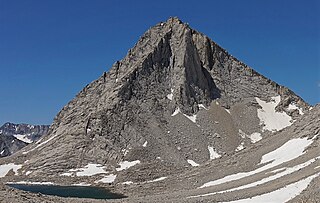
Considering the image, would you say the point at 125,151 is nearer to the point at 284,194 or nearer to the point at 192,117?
the point at 192,117

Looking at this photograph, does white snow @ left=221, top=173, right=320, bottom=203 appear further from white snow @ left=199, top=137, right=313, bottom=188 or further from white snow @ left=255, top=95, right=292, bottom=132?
white snow @ left=255, top=95, right=292, bottom=132

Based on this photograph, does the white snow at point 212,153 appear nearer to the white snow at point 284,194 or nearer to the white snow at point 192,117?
the white snow at point 192,117

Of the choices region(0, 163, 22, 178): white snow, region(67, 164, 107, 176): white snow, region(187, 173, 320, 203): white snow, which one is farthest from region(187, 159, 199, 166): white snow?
region(187, 173, 320, 203): white snow

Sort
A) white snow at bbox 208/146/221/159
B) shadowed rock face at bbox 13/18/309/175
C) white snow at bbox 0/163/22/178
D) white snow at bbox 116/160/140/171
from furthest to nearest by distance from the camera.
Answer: shadowed rock face at bbox 13/18/309/175
white snow at bbox 0/163/22/178
white snow at bbox 208/146/221/159
white snow at bbox 116/160/140/171

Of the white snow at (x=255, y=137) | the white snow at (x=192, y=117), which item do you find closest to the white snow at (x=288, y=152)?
the white snow at (x=255, y=137)

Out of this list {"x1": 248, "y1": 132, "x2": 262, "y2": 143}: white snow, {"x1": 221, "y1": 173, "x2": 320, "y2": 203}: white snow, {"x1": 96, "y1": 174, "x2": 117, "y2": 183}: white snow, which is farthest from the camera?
{"x1": 248, "y1": 132, "x2": 262, "y2": 143}: white snow

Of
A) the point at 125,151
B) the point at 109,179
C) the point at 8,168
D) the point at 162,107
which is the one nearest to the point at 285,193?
the point at 109,179

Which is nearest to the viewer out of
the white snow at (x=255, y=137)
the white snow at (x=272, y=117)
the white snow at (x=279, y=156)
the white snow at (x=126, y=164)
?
the white snow at (x=279, y=156)
